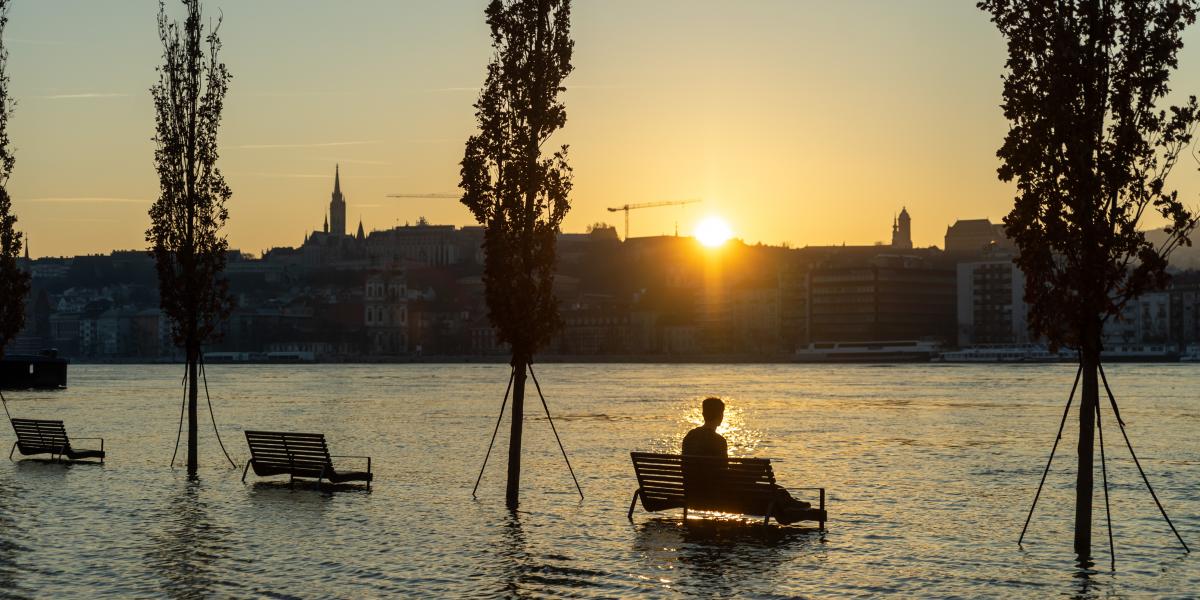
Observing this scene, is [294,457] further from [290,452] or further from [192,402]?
[192,402]

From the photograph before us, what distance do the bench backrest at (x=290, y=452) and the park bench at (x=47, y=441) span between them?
6.38 m

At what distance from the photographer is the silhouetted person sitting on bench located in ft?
66.9

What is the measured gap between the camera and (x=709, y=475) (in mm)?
20484

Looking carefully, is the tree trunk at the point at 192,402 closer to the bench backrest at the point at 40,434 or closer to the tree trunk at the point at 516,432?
the bench backrest at the point at 40,434

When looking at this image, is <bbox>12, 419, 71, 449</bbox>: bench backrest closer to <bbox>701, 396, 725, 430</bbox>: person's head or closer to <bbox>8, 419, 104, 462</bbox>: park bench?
<bbox>8, 419, 104, 462</bbox>: park bench

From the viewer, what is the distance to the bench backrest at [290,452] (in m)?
26.8

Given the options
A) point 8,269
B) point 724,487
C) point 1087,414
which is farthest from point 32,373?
point 1087,414

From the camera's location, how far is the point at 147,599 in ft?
52.3

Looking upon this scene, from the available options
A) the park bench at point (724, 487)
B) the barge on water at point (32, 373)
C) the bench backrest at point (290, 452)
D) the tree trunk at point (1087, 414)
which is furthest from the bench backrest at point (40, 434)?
the barge on water at point (32, 373)

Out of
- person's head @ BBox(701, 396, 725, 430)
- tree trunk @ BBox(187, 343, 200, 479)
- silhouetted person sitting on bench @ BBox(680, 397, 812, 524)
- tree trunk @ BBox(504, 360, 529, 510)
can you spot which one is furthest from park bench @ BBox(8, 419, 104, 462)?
person's head @ BBox(701, 396, 725, 430)

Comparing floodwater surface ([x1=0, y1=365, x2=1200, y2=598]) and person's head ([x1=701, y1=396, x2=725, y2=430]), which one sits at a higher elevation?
person's head ([x1=701, y1=396, x2=725, y2=430])

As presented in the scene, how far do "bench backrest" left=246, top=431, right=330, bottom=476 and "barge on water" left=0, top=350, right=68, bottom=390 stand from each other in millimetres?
85384

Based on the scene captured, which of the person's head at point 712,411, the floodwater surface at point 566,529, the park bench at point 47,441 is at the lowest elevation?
the floodwater surface at point 566,529

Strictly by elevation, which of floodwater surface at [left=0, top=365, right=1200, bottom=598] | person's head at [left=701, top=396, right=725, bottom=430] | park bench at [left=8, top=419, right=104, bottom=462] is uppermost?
person's head at [left=701, top=396, right=725, bottom=430]
